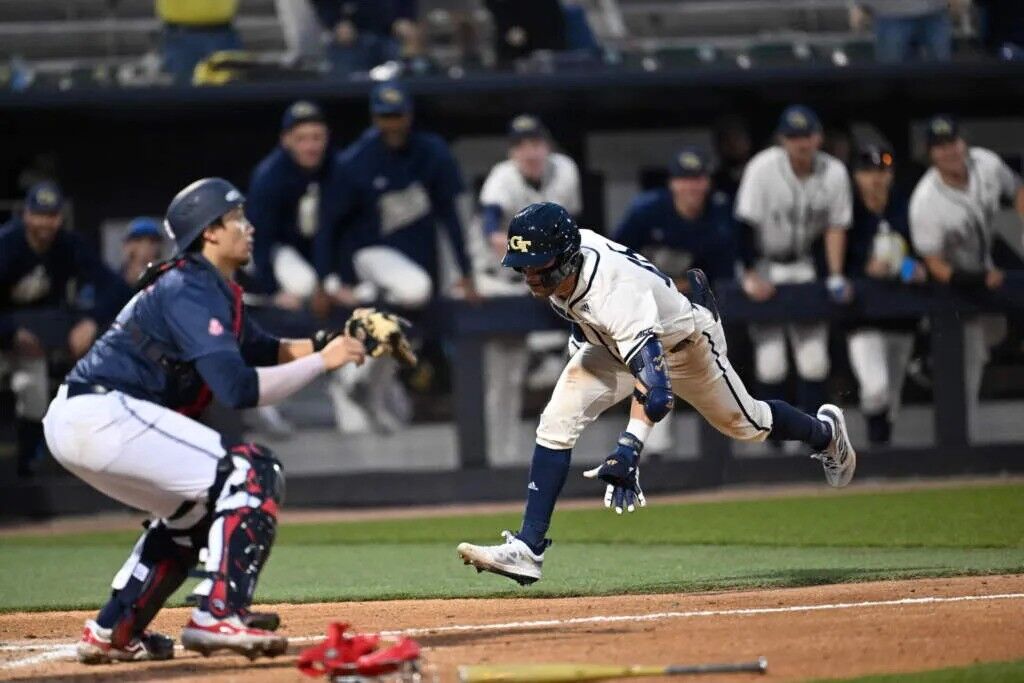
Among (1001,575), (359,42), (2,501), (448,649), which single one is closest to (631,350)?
(448,649)

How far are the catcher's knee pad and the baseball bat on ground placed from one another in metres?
1.22

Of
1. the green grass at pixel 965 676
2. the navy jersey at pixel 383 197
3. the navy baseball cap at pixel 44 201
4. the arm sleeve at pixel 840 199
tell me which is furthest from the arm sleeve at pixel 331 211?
the green grass at pixel 965 676

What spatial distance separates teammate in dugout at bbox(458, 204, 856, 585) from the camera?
6.18m

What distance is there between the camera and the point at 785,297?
35.3ft

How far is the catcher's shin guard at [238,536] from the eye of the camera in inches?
206

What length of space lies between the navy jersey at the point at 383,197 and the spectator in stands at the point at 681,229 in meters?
1.09

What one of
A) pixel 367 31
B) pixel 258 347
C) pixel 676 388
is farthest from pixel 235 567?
pixel 367 31

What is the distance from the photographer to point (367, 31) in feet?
42.1

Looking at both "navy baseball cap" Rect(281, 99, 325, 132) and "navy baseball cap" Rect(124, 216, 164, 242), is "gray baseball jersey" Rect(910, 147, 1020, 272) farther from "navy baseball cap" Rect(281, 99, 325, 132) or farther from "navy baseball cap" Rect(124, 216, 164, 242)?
"navy baseball cap" Rect(124, 216, 164, 242)

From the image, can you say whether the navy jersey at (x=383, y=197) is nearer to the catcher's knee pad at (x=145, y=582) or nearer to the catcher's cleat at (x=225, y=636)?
the catcher's knee pad at (x=145, y=582)

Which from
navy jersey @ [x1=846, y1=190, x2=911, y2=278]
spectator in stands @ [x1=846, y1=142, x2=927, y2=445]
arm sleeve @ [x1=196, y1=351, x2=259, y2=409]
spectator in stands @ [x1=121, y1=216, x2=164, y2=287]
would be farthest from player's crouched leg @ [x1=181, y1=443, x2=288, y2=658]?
navy jersey @ [x1=846, y1=190, x2=911, y2=278]

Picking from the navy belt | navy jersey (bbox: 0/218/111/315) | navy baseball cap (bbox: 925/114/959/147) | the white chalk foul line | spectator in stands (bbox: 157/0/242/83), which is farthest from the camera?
spectator in stands (bbox: 157/0/242/83)

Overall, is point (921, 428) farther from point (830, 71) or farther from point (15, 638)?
point (15, 638)

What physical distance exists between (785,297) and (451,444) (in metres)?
2.18
